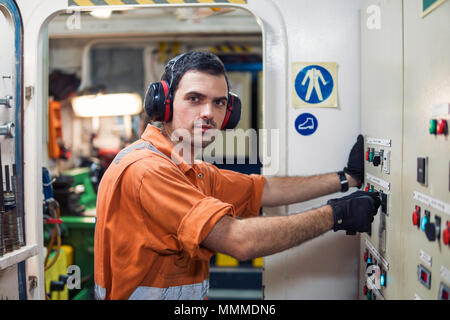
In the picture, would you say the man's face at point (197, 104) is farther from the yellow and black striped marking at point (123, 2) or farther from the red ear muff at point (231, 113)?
the yellow and black striped marking at point (123, 2)

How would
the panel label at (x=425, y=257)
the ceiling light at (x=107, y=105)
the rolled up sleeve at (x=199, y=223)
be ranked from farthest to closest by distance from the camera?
1. the ceiling light at (x=107, y=105)
2. the rolled up sleeve at (x=199, y=223)
3. the panel label at (x=425, y=257)

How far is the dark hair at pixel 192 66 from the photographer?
1.59 meters

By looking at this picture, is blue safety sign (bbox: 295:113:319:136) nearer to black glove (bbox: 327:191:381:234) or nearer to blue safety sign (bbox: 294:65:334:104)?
blue safety sign (bbox: 294:65:334:104)

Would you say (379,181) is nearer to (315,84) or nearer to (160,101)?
(315,84)

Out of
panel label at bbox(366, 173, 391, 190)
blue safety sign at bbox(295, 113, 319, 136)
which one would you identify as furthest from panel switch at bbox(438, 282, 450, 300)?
blue safety sign at bbox(295, 113, 319, 136)

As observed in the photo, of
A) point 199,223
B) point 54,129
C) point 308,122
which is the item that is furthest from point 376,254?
point 54,129

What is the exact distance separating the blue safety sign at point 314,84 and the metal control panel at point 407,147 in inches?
6.9

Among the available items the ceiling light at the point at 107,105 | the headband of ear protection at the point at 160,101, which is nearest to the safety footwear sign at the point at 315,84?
the headband of ear protection at the point at 160,101

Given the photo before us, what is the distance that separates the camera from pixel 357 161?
1.67 meters

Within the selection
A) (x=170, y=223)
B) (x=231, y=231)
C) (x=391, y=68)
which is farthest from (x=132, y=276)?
(x=391, y=68)

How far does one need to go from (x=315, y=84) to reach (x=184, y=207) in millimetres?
929

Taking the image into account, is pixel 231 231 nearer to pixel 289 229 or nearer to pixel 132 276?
pixel 289 229

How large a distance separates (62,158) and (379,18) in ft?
10.8

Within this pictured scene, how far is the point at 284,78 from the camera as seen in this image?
1.76m
